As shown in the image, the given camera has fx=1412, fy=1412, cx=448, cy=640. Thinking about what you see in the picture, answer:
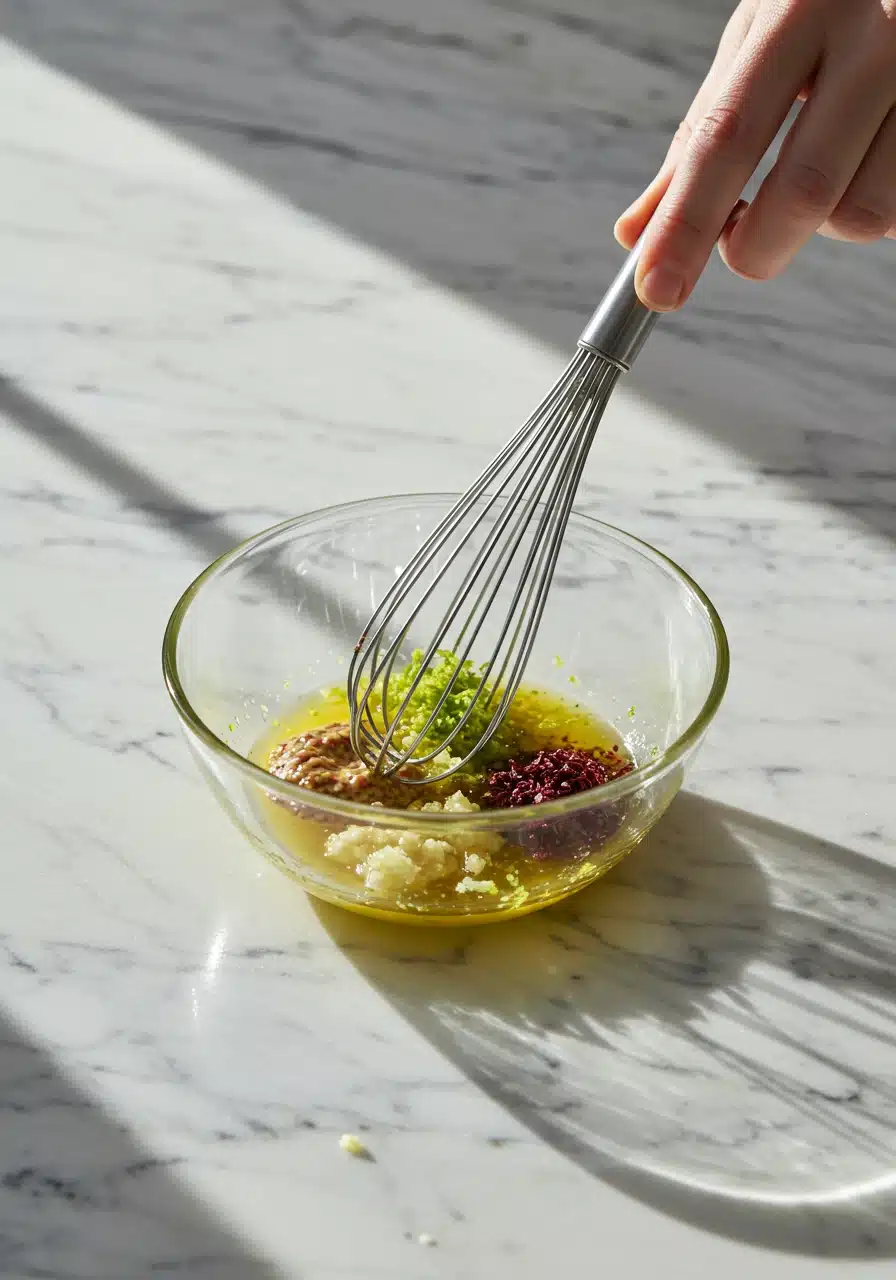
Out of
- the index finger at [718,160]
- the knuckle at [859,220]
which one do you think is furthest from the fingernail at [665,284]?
the knuckle at [859,220]

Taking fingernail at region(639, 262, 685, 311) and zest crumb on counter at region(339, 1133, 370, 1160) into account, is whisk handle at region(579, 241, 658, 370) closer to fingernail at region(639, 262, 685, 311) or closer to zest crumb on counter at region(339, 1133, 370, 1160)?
fingernail at region(639, 262, 685, 311)

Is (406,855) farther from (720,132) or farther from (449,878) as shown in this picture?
(720,132)

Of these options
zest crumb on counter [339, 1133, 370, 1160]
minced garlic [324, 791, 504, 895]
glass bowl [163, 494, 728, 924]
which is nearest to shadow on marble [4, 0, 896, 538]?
glass bowl [163, 494, 728, 924]

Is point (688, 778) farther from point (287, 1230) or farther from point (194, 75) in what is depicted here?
point (194, 75)

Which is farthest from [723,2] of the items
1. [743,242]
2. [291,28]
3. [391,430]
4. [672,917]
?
[672,917]

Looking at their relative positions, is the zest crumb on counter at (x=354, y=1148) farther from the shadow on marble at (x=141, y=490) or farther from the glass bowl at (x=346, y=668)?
the shadow on marble at (x=141, y=490)

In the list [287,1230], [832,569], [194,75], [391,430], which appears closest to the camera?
[287,1230]

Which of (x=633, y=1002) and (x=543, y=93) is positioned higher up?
(x=543, y=93)
